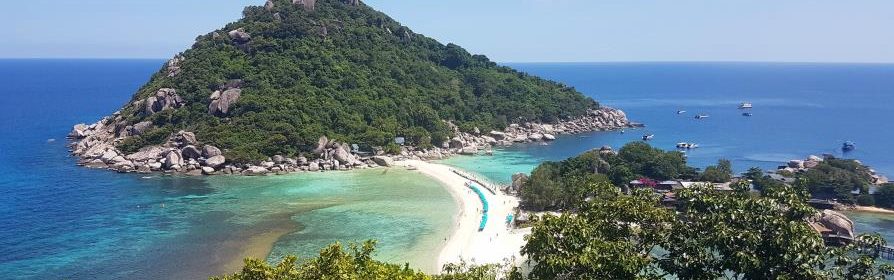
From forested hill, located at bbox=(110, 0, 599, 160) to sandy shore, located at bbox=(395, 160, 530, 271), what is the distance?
23.0m

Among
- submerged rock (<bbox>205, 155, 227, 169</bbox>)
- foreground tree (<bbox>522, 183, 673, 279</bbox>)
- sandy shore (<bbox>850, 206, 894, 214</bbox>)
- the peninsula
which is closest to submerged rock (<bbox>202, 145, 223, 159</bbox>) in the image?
the peninsula

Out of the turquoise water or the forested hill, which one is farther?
the forested hill

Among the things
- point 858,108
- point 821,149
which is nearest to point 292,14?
point 821,149

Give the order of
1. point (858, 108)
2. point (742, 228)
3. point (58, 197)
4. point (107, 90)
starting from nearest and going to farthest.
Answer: point (742, 228) < point (58, 197) < point (858, 108) < point (107, 90)

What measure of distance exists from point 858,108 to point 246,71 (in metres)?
134

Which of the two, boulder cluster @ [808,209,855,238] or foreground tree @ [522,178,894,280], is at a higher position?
foreground tree @ [522,178,894,280]

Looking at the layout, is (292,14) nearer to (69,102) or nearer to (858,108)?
(69,102)

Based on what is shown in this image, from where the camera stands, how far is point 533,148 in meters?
79.6

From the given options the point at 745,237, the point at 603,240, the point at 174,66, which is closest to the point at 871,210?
the point at 745,237

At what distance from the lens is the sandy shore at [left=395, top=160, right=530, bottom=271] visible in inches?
1447

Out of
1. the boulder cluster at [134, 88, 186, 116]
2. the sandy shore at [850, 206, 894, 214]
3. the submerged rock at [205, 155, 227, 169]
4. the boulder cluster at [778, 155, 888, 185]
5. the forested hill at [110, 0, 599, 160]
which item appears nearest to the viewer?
the sandy shore at [850, 206, 894, 214]

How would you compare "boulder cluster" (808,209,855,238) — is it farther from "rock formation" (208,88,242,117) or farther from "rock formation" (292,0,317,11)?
"rock formation" (292,0,317,11)

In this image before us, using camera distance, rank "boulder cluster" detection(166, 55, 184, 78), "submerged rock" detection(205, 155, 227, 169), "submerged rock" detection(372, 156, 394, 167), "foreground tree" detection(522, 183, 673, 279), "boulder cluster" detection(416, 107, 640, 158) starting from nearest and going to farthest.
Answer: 1. "foreground tree" detection(522, 183, 673, 279)
2. "submerged rock" detection(205, 155, 227, 169)
3. "submerged rock" detection(372, 156, 394, 167)
4. "boulder cluster" detection(416, 107, 640, 158)
5. "boulder cluster" detection(166, 55, 184, 78)

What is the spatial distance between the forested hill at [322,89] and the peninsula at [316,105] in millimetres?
187
